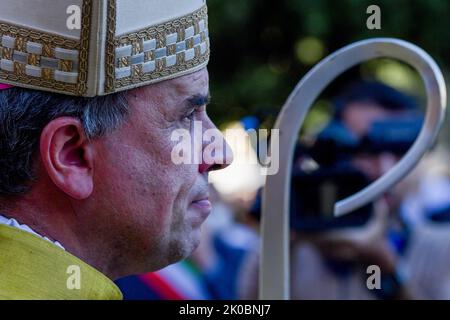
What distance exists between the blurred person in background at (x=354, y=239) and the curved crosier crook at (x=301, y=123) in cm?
127

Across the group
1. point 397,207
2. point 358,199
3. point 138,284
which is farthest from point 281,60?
point 358,199

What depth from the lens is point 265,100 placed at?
601 centimetres

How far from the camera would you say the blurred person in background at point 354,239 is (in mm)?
3303

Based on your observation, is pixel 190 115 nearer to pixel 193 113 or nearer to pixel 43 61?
pixel 193 113

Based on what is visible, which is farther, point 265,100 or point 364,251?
point 265,100

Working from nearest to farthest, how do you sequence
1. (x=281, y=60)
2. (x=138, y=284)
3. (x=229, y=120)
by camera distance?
1. (x=138, y=284)
2. (x=229, y=120)
3. (x=281, y=60)

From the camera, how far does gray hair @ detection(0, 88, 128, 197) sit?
4.98ft

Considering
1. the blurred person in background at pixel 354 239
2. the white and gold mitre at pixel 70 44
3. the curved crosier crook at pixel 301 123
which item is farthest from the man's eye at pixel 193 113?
the blurred person in background at pixel 354 239

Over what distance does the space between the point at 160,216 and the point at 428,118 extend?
529 millimetres

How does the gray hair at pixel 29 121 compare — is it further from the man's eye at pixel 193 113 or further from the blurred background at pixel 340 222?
the blurred background at pixel 340 222

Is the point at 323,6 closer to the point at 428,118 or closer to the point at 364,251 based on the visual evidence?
the point at 364,251

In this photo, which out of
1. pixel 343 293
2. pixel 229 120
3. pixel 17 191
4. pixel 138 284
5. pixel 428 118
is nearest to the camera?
pixel 17 191

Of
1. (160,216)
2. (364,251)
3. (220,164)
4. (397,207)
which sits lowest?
(160,216)

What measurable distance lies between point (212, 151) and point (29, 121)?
0.31 meters
